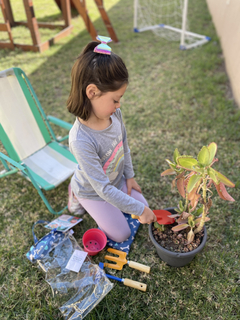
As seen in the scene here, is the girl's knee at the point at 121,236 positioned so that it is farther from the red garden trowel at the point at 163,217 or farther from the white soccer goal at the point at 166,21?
the white soccer goal at the point at 166,21

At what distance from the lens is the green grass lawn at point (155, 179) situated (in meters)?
1.56

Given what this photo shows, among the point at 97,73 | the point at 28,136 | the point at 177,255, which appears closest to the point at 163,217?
the point at 177,255

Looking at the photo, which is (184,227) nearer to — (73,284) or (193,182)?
(193,182)

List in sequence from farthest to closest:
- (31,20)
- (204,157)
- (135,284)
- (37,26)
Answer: (37,26) → (31,20) → (135,284) → (204,157)

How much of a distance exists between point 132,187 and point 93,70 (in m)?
1.07

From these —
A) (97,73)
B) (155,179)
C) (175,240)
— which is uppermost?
(97,73)

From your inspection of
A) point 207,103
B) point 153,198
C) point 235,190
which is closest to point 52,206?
point 153,198

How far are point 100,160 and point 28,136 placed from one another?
3.72ft

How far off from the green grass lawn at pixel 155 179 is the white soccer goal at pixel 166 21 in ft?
0.71

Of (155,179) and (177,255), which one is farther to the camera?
(155,179)

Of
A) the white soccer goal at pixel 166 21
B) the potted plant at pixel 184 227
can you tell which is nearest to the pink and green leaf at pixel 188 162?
the potted plant at pixel 184 227

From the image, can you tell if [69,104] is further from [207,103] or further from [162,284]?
[207,103]

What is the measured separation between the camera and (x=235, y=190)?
7.18 ft

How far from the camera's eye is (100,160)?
1.57 metres
